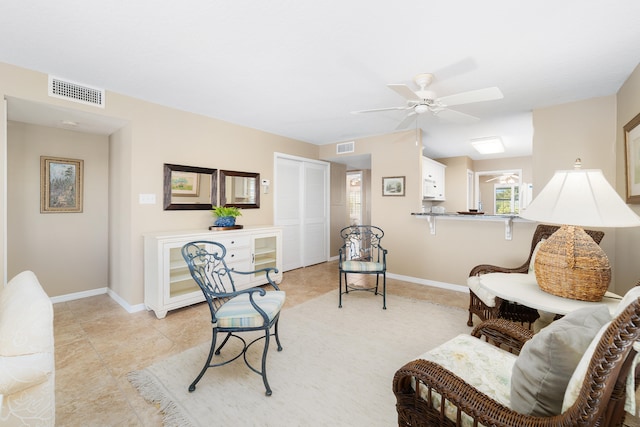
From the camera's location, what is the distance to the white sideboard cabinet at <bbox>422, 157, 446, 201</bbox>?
5254 mm

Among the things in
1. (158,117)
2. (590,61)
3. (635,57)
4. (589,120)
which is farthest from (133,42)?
(589,120)

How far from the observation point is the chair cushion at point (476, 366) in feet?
3.59

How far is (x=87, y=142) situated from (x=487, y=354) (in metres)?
4.78

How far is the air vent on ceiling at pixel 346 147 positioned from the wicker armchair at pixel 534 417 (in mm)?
4426

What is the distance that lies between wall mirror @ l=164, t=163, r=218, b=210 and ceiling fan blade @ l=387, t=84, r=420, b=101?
8.76 feet

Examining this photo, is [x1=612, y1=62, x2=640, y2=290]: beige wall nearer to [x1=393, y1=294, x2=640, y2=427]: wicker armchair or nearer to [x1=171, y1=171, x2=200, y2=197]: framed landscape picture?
[x1=393, y1=294, x2=640, y2=427]: wicker armchair

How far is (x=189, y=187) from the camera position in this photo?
11.7 ft

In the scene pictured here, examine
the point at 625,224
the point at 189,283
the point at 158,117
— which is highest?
the point at 158,117

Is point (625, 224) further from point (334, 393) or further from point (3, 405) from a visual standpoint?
point (3, 405)

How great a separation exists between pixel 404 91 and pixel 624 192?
2473mm

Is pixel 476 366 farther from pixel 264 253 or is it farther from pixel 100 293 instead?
pixel 100 293

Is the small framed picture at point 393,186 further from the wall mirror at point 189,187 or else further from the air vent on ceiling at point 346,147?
the wall mirror at point 189,187

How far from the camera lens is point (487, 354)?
1354 millimetres

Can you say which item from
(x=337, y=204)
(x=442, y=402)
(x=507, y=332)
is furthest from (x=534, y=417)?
(x=337, y=204)
